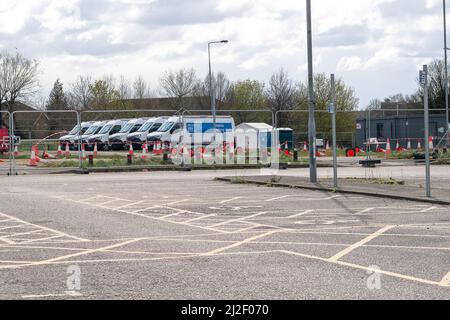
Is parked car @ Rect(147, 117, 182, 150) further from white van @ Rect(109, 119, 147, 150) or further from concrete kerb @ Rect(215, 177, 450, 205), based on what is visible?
concrete kerb @ Rect(215, 177, 450, 205)

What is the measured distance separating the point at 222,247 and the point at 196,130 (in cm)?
3398

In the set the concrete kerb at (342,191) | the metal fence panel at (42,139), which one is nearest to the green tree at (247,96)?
the metal fence panel at (42,139)

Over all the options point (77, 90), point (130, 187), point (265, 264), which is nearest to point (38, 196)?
point (130, 187)

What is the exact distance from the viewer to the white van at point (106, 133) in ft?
168

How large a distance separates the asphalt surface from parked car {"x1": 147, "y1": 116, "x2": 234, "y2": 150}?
1917 centimetres

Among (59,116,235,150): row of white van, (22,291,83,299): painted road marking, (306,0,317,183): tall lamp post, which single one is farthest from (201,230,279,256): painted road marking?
(59,116,235,150): row of white van

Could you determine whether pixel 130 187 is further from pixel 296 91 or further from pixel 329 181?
pixel 296 91

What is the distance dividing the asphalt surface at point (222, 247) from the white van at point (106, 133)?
30.9 m

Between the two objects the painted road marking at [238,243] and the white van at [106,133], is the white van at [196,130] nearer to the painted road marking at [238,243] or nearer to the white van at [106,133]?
the white van at [106,133]

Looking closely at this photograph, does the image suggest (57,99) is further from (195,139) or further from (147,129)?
(195,139)

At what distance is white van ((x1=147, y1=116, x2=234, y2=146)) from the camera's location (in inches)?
1568

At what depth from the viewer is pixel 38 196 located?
67.2ft

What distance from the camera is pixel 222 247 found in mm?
11484
